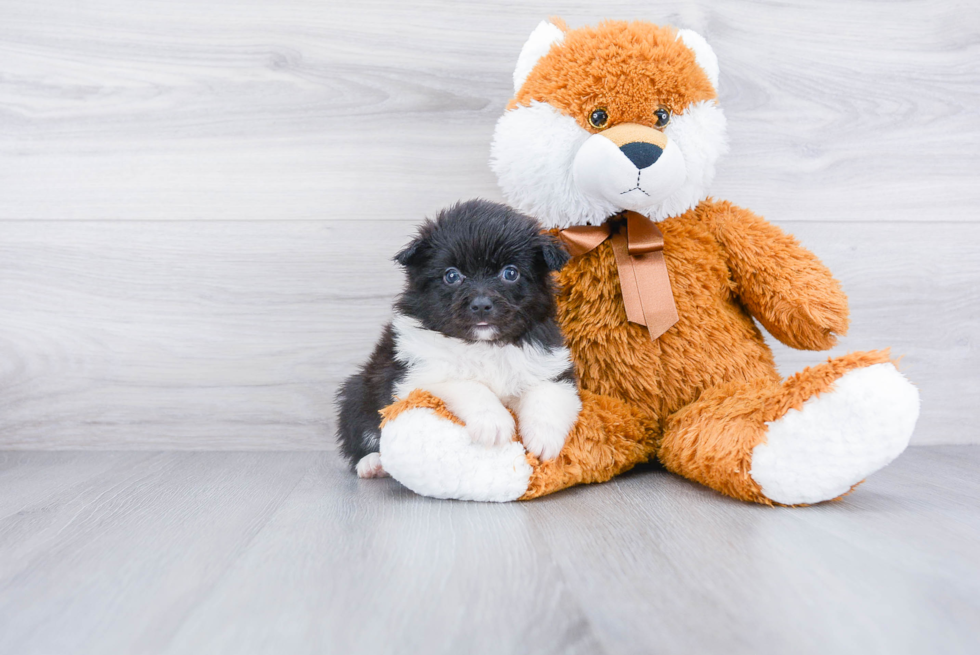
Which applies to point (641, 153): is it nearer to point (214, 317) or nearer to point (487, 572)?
point (487, 572)

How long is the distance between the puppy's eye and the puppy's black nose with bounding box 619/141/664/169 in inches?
13.3

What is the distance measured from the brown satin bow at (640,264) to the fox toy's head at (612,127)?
3 centimetres

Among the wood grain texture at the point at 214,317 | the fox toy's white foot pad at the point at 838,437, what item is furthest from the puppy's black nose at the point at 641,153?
the wood grain texture at the point at 214,317

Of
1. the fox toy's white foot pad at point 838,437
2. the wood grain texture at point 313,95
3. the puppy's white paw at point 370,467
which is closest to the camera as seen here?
the fox toy's white foot pad at point 838,437

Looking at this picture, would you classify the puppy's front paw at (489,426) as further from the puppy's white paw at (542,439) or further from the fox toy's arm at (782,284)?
the fox toy's arm at (782,284)

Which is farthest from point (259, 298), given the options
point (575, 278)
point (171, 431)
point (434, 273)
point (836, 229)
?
point (836, 229)

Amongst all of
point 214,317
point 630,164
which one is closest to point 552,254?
point 630,164

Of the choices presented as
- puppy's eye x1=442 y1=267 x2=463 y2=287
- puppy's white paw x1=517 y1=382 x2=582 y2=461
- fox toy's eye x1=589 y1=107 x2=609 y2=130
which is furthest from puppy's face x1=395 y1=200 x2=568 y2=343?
fox toy's eye x1=589 y1=107 x2=609 y2=130

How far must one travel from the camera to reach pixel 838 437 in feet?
3.18

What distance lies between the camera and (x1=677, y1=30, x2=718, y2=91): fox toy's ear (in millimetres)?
1245

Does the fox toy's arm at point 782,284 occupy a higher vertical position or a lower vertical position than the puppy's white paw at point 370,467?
higher

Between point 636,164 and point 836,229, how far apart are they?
733mm

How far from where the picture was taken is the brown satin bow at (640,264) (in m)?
1.21

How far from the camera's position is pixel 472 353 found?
3.69ft
